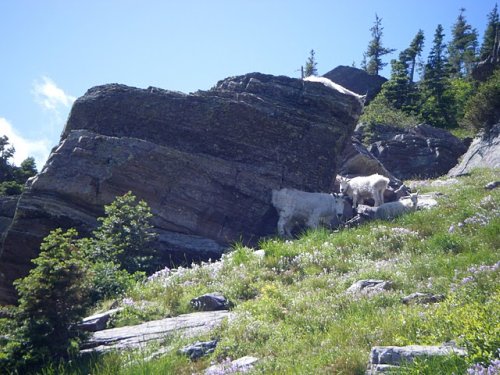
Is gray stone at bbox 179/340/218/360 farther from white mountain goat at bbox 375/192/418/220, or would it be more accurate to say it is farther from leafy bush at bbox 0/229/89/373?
white mountain goat at bbox 375/192/418/220

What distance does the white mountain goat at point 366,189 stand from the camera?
21.9 meters

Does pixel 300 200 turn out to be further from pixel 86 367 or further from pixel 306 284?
pixel 86 367

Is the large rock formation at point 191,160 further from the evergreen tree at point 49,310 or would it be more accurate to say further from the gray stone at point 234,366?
the gray stone at point 234,366

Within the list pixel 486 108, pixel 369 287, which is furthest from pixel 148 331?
pixel 486 108

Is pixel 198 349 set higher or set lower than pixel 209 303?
lower

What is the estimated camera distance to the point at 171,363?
24.6 ft

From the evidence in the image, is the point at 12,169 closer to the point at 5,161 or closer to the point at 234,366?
the point at 5,161

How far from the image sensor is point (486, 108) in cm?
3259

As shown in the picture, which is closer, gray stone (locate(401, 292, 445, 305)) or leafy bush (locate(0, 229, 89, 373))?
leafy bush (locate(0, 229, 89, 373))

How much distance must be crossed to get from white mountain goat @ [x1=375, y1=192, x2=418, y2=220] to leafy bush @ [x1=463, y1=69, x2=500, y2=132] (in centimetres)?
1597

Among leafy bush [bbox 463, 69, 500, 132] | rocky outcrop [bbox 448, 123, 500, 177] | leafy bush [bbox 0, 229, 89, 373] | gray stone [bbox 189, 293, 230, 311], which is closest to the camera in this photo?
leafy bush [bbox 0, 229, 89, 373]

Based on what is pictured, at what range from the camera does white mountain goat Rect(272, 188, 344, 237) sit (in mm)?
20000

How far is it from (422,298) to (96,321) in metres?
5.69

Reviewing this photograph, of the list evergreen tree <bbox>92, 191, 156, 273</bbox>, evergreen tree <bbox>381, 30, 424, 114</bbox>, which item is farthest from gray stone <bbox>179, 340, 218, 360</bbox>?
evergreen tree <bbox>381, 30, 424, 114</bbox>
